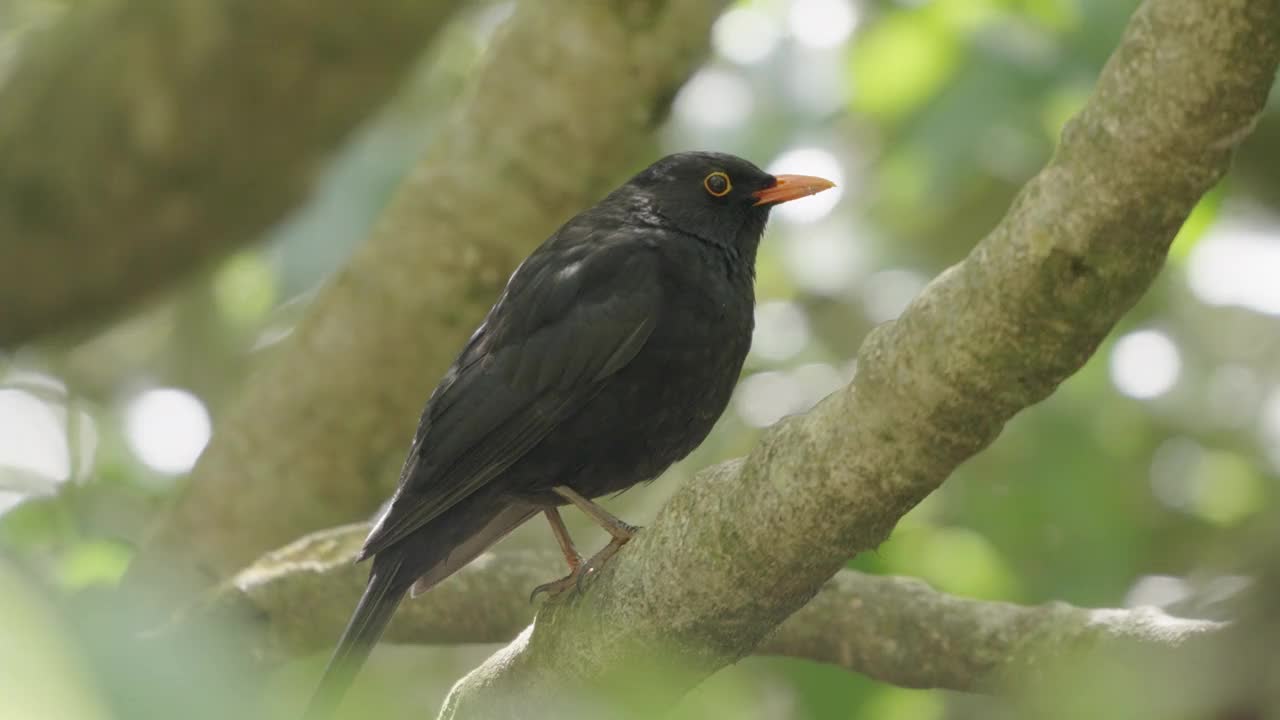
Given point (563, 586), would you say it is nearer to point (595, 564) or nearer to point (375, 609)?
point (595, 564)

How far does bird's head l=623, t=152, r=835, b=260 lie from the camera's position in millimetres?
4441

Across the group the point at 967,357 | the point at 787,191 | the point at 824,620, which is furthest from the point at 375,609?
the point at 967,357

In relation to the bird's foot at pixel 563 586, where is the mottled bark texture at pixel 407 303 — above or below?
above

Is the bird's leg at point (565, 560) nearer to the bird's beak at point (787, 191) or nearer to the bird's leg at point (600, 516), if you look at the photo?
the bird's leg at point (600, 516)

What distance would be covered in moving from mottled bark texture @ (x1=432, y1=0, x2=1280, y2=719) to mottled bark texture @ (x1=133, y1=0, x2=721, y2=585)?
2358mm

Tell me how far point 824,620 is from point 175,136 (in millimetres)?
3201

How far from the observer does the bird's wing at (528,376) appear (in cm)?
375

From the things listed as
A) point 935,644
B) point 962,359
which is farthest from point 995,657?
point 962,359

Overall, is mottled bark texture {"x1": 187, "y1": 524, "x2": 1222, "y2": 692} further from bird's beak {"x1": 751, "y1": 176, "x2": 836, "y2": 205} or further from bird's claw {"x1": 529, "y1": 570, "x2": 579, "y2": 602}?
bird's beak {"x1": 751, "y1": 176, "x2": 836, "y2": 205}

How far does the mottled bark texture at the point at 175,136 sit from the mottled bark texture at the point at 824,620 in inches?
73.9

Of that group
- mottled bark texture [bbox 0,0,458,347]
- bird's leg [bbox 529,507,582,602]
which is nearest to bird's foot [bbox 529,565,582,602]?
bird's leg [bbox 529,507,582,602]

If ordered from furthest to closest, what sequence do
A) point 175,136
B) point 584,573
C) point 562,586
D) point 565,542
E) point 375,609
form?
point 175,136 < point 565,542 < point 375,609 < point 562,586 < point 584,573

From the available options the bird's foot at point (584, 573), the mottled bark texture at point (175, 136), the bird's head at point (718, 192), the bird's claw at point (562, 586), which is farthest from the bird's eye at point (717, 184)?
the mottled bark texture at point (175, 136)

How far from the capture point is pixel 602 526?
152 inches
